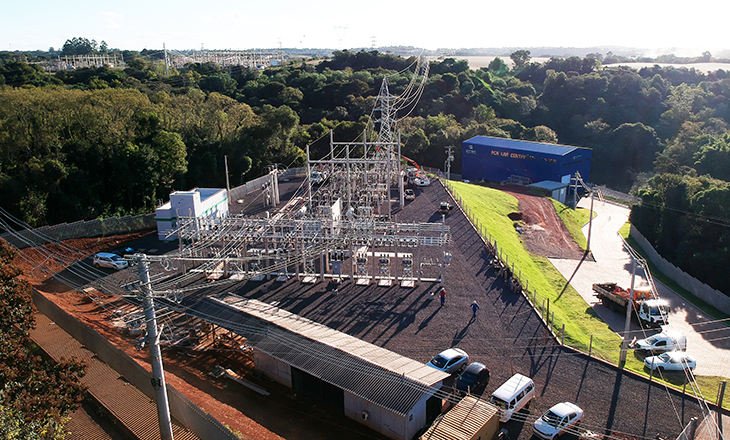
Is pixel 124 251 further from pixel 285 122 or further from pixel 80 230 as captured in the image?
pixel 285 122

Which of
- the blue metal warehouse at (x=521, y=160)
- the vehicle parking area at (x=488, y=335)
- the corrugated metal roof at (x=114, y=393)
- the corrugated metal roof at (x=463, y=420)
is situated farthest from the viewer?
the blue metal warehouse at (x=521, y=160)

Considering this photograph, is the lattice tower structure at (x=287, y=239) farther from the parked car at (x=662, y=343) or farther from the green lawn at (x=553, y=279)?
the parked car at (x=662, y=343)

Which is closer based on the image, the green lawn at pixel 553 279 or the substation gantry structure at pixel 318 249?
the green lawn at pixel 553 279

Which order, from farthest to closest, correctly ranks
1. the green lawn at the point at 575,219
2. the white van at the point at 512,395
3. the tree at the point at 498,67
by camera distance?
1. the tree at the point at 498,67
2. the green lawn at the point at 575,219
3. the white van at the point at 512,395

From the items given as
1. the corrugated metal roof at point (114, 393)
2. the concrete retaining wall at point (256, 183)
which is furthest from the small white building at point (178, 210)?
the corrugated metal roof at point (114, 393)

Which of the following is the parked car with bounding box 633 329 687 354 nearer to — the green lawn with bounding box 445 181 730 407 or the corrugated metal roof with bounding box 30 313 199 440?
the green lawn with bounding box 445 181 730 407

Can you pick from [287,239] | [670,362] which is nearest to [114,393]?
[287,239]

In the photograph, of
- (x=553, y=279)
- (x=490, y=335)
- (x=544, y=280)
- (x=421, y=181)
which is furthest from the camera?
(x=421, y=181)
